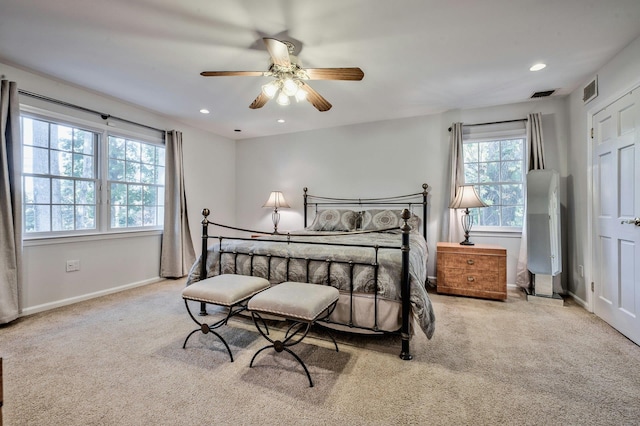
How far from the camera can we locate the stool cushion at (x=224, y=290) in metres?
2.00

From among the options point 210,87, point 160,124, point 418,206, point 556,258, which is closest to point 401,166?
point 418,206

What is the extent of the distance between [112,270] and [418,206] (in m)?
4.28

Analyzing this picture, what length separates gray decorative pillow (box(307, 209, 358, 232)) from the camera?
13.5ft

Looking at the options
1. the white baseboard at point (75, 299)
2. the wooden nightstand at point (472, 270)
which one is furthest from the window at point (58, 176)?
the wooden nightstand at point (472, 270)

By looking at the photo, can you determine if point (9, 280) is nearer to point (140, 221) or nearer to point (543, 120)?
point (140, 221)

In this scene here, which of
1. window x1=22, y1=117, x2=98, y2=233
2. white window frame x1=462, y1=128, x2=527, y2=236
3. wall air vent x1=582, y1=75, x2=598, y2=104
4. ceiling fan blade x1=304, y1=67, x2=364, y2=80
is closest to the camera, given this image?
ceiling fan blade x1=304, y1=67, x2=364, y2=80

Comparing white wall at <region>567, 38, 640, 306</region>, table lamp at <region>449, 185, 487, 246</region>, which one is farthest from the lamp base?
white wall at <region>567, 38, 640, 306</region>

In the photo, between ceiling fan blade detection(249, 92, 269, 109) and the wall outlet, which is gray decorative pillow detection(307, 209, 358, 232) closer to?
ceiling fan blade detection(249, 92, 269, 109)

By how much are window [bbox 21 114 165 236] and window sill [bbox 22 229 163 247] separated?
2.6 inches

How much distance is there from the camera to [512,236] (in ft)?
12.4

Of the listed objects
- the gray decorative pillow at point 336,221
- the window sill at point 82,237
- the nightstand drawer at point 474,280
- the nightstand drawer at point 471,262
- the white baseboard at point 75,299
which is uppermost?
the gray decorative pillow at point 336,221

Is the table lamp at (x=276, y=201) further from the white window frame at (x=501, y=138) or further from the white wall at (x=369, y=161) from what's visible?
the white window frame at (x=501, y=138)

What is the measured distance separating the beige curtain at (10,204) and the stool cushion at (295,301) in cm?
256

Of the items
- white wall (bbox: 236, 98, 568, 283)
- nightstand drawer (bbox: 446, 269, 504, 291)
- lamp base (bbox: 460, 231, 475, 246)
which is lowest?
nightstand drawer (bbox: 446, 269, 504, 291)
